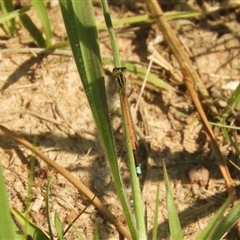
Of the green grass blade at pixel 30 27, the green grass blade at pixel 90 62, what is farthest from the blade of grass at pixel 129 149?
the green grass blade at pixel 30 27

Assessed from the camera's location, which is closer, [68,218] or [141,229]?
[141,229]

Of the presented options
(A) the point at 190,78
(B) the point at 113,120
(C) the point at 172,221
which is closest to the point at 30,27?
(B) the point at 113,120

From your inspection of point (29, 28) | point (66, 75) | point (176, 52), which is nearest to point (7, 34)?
point (29, 28)

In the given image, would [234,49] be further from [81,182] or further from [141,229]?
[141,229]

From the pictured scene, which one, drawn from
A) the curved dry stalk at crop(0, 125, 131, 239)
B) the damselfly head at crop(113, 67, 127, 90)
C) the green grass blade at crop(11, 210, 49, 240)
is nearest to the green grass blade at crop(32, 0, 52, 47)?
the curved dry stalk at crop(0, 125, 131, 239)

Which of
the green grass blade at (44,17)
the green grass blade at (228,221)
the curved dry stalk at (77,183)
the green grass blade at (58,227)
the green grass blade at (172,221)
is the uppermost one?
the green grass blade at (44,17)

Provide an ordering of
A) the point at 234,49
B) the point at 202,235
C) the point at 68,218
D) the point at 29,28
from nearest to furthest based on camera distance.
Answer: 1. the point at 202,235
2. the point at 68,218
3. the point at 29,28
4. the point at 234,49

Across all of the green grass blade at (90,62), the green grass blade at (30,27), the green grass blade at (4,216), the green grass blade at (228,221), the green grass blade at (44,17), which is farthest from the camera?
the green grass blade at (30,27)

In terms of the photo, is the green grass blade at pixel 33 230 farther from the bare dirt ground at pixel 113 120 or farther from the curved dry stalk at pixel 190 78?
the curved dry stalk at pixel 190 78
